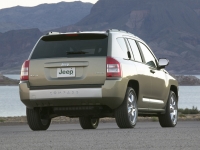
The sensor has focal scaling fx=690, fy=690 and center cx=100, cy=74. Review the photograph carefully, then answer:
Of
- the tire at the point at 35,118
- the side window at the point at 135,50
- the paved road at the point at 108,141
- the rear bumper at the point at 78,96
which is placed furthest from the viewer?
the side window at the point at 135,50

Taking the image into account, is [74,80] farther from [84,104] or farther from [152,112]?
[152,112]

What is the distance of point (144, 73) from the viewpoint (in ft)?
46.7

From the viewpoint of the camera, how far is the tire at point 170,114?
15.6 metres

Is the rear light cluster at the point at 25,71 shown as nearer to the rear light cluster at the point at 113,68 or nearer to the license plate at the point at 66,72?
the license plate at the point at 66,72

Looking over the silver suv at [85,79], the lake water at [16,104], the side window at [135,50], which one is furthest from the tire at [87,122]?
the lake water at [16,104]

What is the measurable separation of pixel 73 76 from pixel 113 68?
0.77 metres

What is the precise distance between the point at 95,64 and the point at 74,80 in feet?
1.62

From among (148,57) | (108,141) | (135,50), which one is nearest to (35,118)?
→ (135,50)

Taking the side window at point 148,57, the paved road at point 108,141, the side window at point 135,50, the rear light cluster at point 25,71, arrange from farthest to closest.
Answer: the side window at point 148,57 < the side window at point 135,50 < the rear light cluster at point 25,71 < the paved road at point 108,141

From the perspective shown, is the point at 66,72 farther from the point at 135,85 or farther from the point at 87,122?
the point at 87,122

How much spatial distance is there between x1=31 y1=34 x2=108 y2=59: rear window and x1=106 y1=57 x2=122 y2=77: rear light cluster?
26 cm

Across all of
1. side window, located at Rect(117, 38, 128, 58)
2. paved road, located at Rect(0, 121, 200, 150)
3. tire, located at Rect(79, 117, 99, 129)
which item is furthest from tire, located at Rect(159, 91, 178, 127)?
paved road, located at Rect(0, 121, 200, 150)

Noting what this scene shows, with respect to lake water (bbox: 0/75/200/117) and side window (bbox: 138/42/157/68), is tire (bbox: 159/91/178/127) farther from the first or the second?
lake water (bbox: 0/75/200/117)

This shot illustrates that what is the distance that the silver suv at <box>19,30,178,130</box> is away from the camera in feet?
42.4
